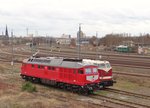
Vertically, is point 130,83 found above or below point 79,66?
below

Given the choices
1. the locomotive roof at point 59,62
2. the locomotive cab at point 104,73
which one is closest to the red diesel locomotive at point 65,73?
the locomotive roof at point 59,62

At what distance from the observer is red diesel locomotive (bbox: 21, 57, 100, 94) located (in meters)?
29.5

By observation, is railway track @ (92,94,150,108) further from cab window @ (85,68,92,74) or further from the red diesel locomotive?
cab window @ (85,68,92,74)

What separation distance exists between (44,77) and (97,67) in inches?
275

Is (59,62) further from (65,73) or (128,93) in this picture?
(128,93)

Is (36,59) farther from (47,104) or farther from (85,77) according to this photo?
(47,104)

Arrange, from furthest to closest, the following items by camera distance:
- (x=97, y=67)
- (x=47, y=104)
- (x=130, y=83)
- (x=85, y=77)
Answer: (x=130, y=83), (x=97, y=67), (x=85, y=77), (x=47, y=104)

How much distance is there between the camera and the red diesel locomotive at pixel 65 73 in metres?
29.5

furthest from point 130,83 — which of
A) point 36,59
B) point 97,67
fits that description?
point 36,59

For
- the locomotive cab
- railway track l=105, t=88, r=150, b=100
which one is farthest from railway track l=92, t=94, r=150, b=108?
the locomotive cab

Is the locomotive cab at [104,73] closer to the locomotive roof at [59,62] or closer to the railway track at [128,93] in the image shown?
the railway track at [128,93]

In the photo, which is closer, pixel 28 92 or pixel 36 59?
pixel 28 92

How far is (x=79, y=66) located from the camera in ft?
98.0

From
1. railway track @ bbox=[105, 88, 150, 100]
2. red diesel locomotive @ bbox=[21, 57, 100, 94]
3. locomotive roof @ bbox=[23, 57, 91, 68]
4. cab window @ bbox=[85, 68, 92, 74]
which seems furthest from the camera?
locomotive roof @ bbox=[23, 57, 91, 68]
